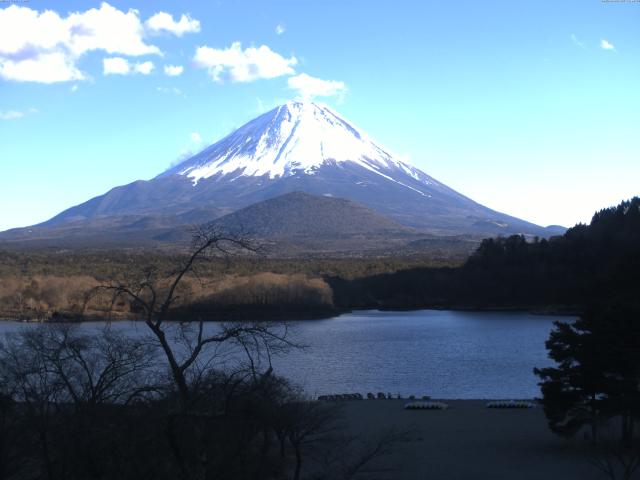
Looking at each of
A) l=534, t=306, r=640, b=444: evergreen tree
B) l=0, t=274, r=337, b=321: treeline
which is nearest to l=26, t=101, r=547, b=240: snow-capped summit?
l=0, t=274, r=337, b=321: treeline

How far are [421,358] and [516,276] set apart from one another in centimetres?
3005

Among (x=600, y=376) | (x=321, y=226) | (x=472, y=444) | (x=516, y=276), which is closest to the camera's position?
(x=600, y=376)

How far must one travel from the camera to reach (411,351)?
97.6 feet

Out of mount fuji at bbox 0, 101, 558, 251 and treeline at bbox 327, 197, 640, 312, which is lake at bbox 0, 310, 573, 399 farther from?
mount fuji at bbox 0, 101, 558, 251

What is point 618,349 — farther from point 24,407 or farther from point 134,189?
point 134,189

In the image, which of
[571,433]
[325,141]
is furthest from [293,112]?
[571,433]

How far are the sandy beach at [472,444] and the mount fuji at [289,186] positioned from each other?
104390mm

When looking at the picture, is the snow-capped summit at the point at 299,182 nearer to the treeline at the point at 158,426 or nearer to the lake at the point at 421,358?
the lake at the point at 421,358

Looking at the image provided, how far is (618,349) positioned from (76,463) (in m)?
8.55

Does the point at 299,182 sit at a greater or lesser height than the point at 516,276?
greater

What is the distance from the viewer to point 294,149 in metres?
159

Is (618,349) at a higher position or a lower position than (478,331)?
higher

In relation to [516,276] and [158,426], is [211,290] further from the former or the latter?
[158,426]

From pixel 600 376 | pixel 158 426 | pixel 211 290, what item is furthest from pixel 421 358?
pixel 158 426
